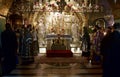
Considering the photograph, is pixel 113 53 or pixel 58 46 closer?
pixel 113 53

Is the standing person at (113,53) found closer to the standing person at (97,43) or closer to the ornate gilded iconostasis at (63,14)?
the standing person at (97,43)

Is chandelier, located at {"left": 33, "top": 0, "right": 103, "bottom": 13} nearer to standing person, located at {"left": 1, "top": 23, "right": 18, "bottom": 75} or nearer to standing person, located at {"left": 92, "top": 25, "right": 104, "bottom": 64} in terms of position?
standing person, located at {"left": 92, "top": 25, "right": 104, "bottom": 64}

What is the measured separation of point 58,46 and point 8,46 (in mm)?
10071

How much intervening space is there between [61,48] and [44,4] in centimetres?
667

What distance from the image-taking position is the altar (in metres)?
21.8

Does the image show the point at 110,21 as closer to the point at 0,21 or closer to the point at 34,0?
the point at 34,0

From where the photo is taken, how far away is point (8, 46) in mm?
12953

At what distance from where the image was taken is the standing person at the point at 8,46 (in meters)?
12.8

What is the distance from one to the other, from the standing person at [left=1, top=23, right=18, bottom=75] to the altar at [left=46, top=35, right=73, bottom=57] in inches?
332

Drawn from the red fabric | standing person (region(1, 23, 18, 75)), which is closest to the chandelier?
the red fabric

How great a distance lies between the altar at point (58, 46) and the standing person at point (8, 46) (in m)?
8.44

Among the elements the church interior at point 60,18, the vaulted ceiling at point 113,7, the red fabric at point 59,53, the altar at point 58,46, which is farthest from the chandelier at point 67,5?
the vaulted ceiling at point 113,7

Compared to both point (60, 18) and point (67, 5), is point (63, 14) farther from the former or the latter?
point (67, 5)

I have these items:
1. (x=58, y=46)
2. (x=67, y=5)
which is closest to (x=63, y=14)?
(x=67, y=5)
